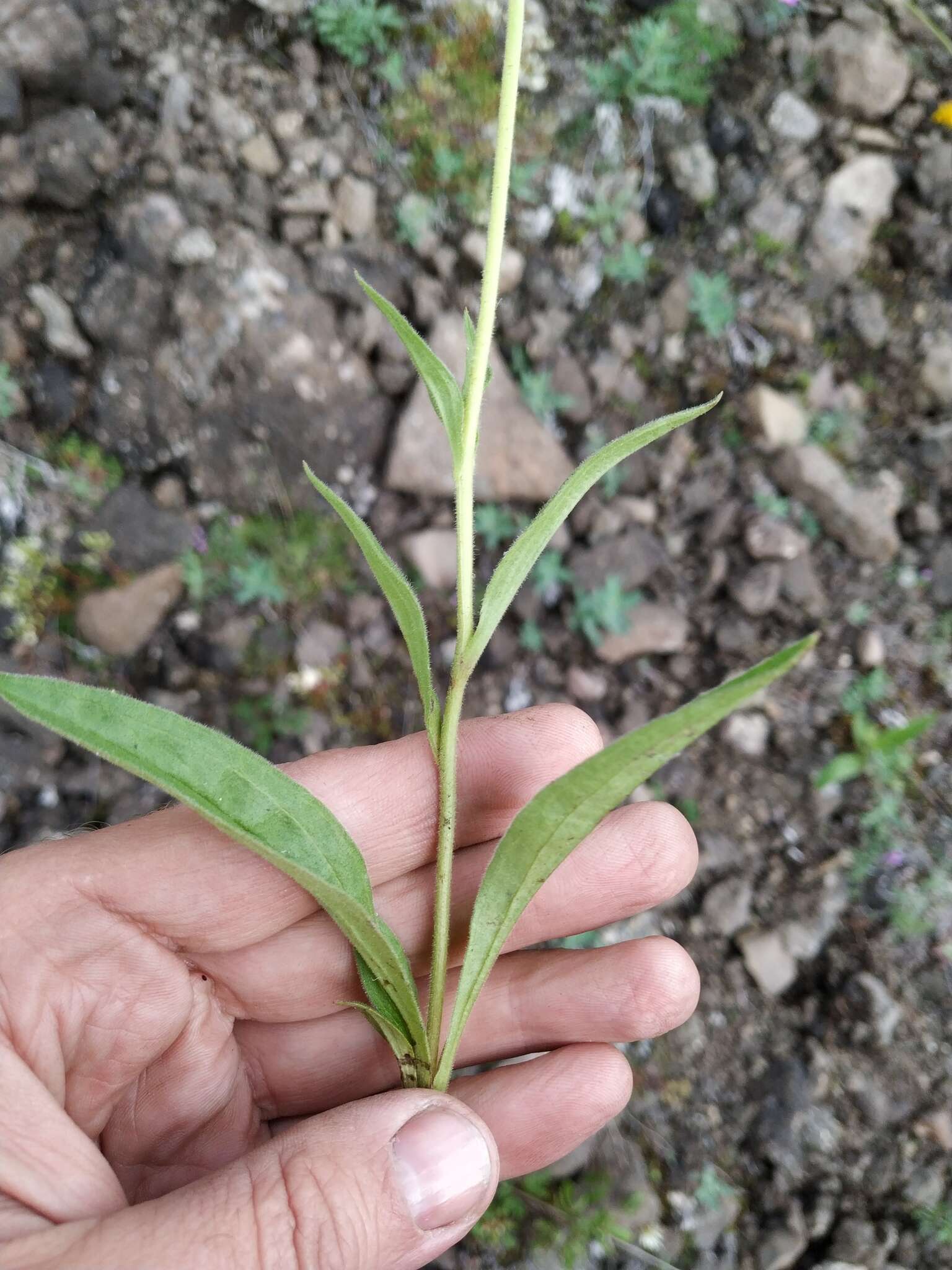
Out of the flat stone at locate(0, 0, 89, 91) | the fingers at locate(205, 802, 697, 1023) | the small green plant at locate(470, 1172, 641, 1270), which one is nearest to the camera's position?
the fingers at locate(205, 802, 697, 1023)

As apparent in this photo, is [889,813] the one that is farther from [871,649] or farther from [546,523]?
[546,523]

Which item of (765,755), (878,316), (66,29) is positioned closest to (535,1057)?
(765,755)

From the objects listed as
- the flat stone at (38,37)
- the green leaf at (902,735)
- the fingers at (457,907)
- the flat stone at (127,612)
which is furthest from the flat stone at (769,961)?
the flat stone at (38,37)

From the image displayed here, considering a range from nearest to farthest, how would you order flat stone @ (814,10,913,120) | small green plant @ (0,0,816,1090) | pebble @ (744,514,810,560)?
1. small green plant @ (0,0,816,1090)
2. pebble @ (744,514,810,560)
3. flat stone @ (814,10,913,120)

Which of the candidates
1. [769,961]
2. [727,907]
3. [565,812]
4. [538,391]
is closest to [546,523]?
[565,812]

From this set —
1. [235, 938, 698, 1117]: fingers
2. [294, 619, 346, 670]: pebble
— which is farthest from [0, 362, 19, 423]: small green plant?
[235, 938, 698, 1117]: fingers

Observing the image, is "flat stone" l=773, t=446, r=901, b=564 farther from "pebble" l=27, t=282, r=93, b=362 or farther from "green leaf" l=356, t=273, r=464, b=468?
"pebble" l=27, t=282, r=93, b=362
